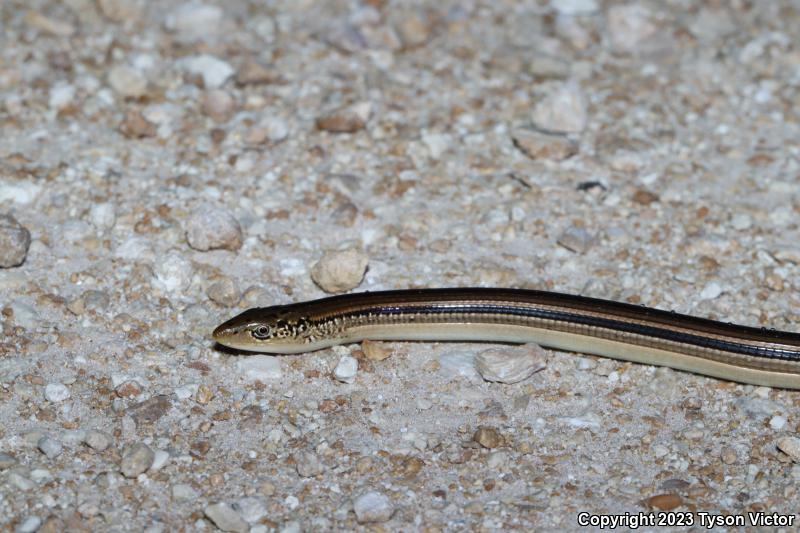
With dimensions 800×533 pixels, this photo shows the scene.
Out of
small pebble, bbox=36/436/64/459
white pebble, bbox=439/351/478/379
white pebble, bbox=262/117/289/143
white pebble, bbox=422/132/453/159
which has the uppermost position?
white pebble, bbox=262/117/289/143

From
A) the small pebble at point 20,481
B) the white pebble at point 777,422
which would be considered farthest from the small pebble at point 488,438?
the small pebble at point 20,481

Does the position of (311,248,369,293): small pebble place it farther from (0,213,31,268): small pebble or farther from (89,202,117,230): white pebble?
(0,213,31,268): small pebble

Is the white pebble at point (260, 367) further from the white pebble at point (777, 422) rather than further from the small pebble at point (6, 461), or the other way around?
the white pebble at point (777, 422)

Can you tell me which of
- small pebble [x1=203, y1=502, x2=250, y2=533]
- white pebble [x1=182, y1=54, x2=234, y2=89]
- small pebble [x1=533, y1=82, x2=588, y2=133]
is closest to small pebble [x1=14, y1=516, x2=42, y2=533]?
small pebble [x1=203, y1=502, x2=250, y2=533]

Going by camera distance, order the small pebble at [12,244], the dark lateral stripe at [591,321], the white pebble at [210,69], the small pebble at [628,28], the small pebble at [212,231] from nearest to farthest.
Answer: the dark lateral stripe at [591,321]
the small pebble at [12,244]
the small pebble at [212,231]
the white pebble at [210,69]
the small pebble at [628,28]

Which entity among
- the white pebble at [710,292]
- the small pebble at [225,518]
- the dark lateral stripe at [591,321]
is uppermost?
the dark lateral stripe at [591,321]

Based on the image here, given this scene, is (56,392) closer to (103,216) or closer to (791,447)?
(103,216)

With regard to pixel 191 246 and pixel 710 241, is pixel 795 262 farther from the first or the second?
pixel 191 246
